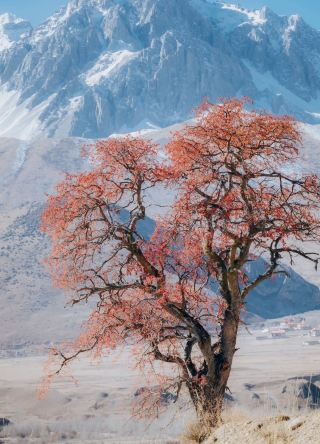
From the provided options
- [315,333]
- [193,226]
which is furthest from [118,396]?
[315,333]

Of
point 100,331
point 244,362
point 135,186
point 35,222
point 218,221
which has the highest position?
point 35,222

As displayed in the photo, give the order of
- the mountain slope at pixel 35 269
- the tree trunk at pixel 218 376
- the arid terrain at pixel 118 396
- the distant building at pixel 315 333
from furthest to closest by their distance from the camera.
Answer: the distant building at pixel 315 333, the mountain slope at pixel 35 269, the arid terrain at pixel 118 396, the tree trunk at pixel 218 376

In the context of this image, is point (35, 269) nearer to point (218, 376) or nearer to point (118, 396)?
point (118, 396)

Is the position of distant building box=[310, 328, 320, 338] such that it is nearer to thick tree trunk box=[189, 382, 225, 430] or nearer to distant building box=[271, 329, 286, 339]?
distant building box=[271, 329, 286, 339]

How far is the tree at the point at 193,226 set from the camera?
11398mm

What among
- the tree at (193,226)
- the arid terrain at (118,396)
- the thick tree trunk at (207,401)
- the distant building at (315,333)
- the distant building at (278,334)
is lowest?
the distant building at (315,333)

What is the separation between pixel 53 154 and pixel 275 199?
181634 mm

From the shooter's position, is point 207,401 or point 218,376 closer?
point 207,401

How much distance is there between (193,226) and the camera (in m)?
11.6

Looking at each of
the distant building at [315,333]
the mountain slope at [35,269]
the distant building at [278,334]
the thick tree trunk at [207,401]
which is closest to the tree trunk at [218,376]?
the thick tree trunk at [207,401]

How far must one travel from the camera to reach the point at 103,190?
39.9 feet

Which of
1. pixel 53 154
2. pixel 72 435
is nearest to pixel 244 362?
pixel 72 435

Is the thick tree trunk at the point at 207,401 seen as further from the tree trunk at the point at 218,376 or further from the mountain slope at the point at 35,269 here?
the mountain slope at the point at 35,269

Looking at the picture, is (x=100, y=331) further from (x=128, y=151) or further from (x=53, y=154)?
(x=53, y=154)
